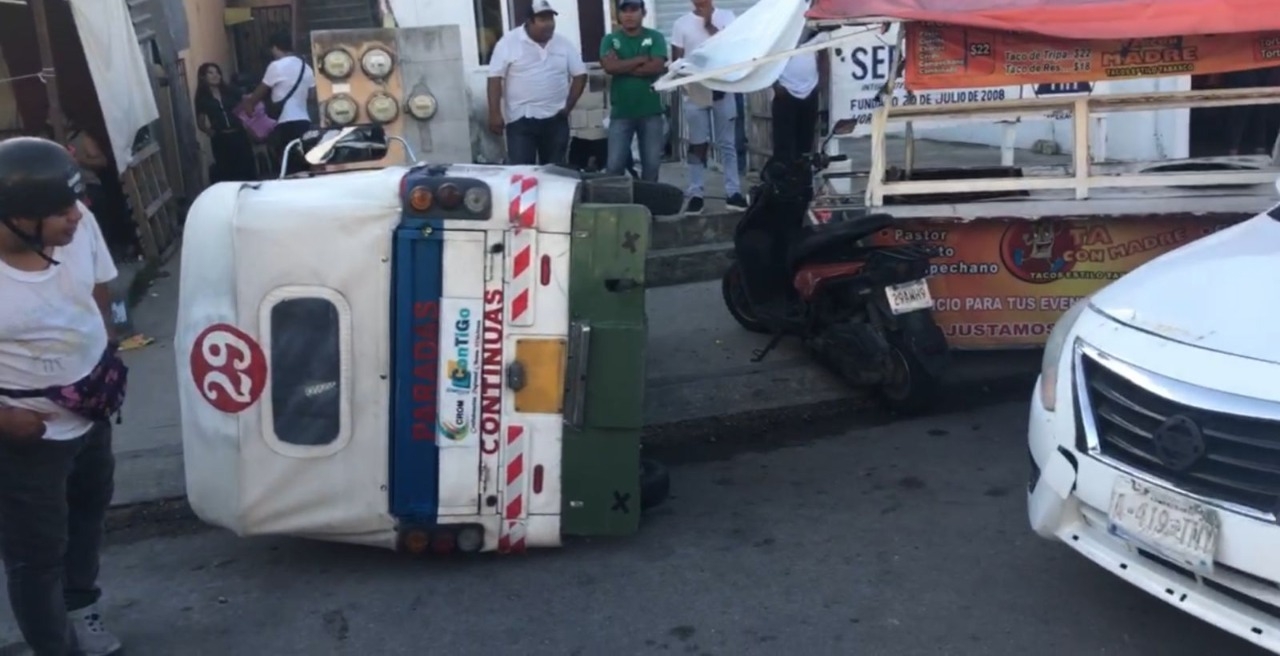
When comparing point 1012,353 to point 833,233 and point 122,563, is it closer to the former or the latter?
point 833,233

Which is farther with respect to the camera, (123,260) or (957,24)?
(123,260)

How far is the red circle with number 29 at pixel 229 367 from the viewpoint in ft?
15.1

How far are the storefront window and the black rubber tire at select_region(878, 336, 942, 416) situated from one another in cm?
283

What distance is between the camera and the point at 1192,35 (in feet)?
20.4

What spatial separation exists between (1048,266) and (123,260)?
661cm

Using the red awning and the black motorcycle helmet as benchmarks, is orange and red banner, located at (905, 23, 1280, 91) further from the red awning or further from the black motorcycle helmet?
the black motorcycle helmet

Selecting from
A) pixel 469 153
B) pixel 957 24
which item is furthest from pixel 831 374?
pixel 469 153

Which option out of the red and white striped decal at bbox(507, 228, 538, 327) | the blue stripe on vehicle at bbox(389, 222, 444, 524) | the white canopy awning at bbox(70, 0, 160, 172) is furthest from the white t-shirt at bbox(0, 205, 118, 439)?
the white canopy awning at bbox(70, 0, 160, 172)

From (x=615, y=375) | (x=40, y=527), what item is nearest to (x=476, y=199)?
(x=615, y=375)

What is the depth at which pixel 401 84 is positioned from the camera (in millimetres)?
10398

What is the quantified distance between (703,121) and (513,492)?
5396 millimetres

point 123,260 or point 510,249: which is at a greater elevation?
point 510,249

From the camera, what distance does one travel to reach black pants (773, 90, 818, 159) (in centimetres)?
944

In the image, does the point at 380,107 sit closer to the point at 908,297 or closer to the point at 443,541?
the point at 908,297
